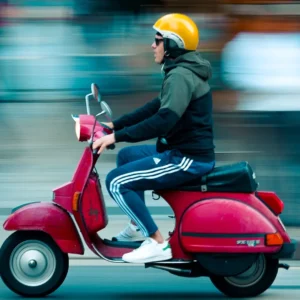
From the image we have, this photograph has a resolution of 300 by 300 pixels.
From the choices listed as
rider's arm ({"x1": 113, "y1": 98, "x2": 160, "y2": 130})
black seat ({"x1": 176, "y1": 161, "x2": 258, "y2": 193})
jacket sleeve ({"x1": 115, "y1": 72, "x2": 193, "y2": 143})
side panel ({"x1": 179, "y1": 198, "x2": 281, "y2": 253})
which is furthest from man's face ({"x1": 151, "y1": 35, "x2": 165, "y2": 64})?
side panel ({"x1": 179, "y1": 198, "x2": 281, "y2": 253})

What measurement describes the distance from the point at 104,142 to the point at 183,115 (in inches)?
19.9

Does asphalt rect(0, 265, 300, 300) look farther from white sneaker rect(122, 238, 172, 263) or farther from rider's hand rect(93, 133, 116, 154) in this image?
rider's hand rect(93, 133, 116, 154)

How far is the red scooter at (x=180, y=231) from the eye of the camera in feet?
18.6

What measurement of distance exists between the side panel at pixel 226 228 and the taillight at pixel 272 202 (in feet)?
0.47

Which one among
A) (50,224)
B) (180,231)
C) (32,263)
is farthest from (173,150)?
(32,263)

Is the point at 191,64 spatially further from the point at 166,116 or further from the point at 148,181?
the point at 148,181

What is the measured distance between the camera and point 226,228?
5648mm

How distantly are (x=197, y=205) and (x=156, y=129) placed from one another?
0.52 meters

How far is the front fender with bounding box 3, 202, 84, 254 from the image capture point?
5752 mm

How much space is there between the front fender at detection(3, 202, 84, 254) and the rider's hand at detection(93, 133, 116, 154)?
20.1 inches

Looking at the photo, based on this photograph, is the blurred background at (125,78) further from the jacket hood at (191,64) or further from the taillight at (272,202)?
the jacket hood at (191,64)

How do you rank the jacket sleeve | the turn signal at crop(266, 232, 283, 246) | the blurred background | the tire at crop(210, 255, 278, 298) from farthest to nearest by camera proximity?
the blurred background < the tire at crop(210, 255, 278, 298) < the turn signal at crop(266, 232, 283, 246) < the jacket sleeve

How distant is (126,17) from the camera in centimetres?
1231

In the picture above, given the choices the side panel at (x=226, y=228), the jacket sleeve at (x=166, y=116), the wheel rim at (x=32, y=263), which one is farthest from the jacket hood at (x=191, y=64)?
the wheel rim at (x=32, y=263)
